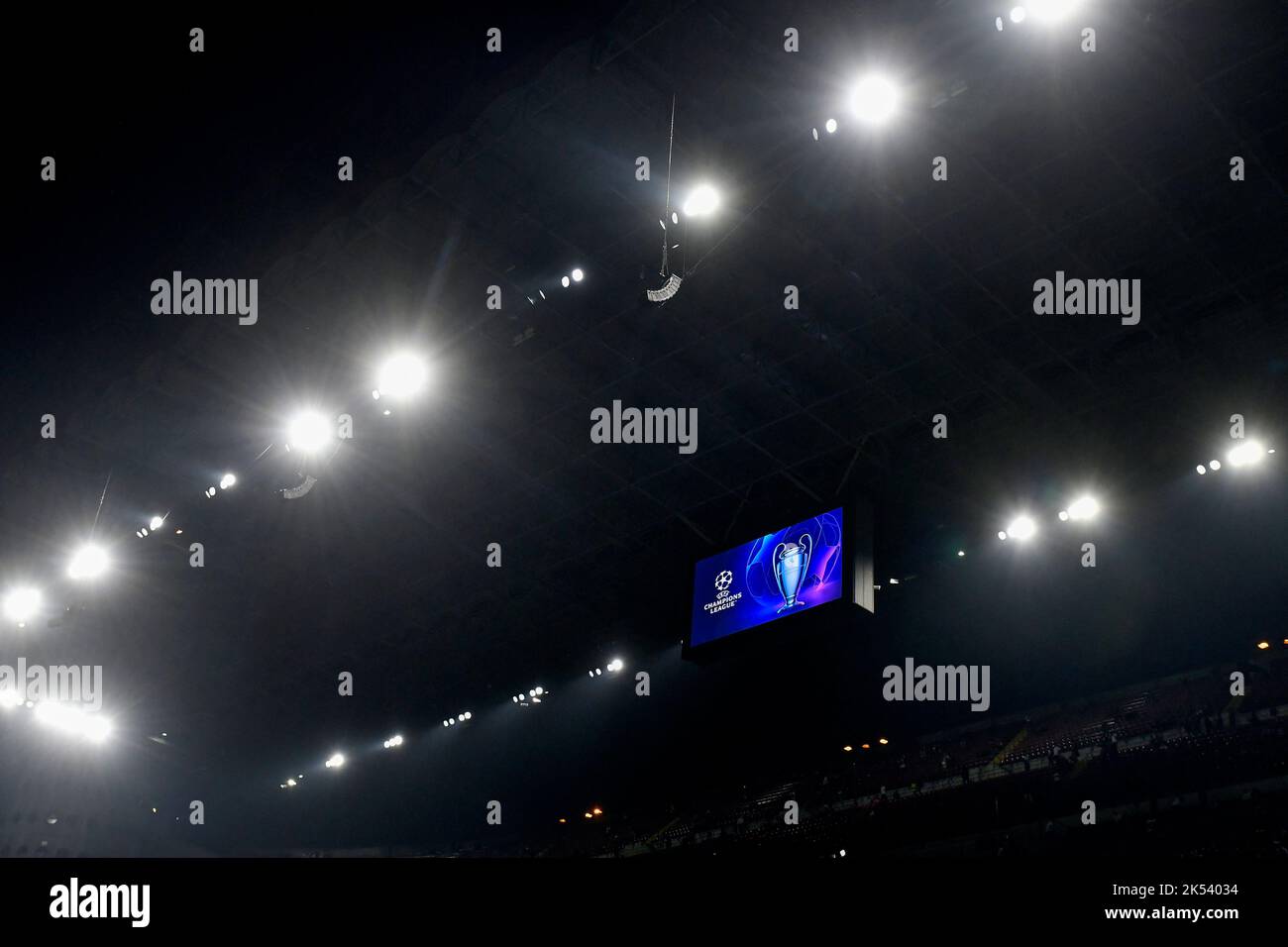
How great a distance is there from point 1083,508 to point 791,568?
4.81 m

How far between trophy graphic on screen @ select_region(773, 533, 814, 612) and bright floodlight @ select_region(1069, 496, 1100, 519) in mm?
4480

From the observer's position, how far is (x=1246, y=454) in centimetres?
1239

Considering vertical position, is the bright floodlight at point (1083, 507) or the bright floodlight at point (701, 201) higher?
the bright floodlight at point (701, 201)

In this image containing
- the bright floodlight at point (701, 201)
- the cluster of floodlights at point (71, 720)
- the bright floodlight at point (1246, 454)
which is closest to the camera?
the bright floodlight at point (701, 201)

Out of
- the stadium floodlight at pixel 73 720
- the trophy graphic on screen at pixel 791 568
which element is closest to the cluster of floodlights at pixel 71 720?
the stadium floodlight at pixel 73 720

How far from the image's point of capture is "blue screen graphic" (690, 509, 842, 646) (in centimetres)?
948

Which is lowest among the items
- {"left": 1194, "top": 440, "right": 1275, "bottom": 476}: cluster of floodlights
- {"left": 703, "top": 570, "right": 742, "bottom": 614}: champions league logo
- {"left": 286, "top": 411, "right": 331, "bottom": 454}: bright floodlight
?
{"left": 703, "top": 570, "right": 742, "bottom": 614}: champions league logo

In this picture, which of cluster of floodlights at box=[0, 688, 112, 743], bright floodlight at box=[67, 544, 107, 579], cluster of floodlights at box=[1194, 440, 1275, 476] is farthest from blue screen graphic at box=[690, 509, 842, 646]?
cluster of floodlights at box=[0, 688, 112, 743]

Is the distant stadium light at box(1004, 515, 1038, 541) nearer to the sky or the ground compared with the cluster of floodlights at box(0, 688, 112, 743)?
nearer to the sky

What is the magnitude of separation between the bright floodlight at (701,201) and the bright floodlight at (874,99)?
1197mm

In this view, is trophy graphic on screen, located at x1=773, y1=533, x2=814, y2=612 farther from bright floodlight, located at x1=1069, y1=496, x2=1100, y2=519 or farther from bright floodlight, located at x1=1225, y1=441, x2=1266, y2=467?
bright floodlight, located at x1=1225, y1=441, x2=1266, y2=467

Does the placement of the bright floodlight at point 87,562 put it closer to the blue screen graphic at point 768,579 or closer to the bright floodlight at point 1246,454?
the blue screen graphic at point 768,579

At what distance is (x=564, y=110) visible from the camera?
8.47 metres

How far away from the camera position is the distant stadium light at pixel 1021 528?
13383 millimetres
